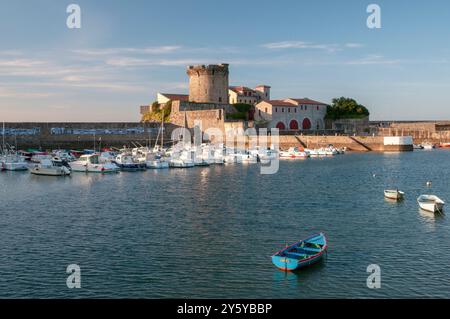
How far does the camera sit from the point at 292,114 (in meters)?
74.1

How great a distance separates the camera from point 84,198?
1073 inches

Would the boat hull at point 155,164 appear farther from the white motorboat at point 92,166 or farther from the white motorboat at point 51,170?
the white motorboat at point 51,170

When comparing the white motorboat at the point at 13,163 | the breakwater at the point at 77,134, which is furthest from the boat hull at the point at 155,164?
the breakwater at the point at 77,134

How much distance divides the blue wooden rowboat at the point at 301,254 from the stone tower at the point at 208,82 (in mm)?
58958

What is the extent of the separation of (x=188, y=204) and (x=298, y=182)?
11.4 metres

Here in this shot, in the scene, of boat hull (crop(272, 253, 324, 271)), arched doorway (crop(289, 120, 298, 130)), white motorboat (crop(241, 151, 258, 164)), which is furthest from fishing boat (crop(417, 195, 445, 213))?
arched doorway (crop(289, 120, 298, 130))

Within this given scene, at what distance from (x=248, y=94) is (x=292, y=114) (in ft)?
32.8

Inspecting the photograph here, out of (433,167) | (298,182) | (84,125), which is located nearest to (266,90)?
(84,125)

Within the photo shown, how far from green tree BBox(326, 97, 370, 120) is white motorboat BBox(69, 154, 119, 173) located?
45525mm

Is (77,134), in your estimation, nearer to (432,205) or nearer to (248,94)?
(248,94)

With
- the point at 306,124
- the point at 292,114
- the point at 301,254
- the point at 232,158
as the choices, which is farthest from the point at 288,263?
the point at 306,124

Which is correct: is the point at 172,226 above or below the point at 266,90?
below
